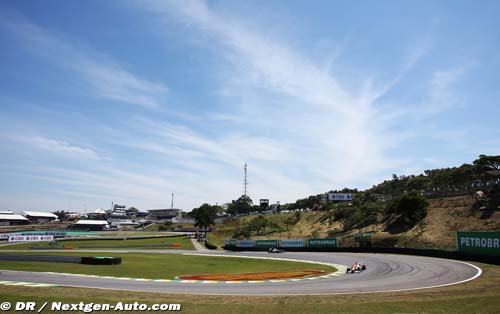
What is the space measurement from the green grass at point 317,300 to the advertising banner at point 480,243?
1531 centimetres

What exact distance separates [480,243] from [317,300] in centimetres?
2916

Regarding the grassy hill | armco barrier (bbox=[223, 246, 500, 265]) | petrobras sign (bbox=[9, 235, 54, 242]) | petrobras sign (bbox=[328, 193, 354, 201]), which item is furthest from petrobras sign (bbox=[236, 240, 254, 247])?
petrobras sign (bbox=[328, 193, 354, 201])

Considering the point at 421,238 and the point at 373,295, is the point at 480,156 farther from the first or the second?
the point at 373,295

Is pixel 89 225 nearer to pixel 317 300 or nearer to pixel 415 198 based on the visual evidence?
pixel 415 198

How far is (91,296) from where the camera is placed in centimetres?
2053

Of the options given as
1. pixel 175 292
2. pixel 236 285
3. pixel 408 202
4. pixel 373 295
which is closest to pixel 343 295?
pixel 373 295

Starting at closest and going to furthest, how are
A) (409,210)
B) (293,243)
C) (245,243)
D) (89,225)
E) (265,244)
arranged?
(293,243)
(265,244)
(409,210)
(245,243)
(89,225)

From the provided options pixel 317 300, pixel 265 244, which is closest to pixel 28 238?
pixel 265 244

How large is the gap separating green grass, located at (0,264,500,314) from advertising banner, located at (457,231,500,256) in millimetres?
15309

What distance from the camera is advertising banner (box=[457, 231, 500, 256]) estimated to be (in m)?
36.1

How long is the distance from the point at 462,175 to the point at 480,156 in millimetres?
15327

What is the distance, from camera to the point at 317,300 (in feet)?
63.9

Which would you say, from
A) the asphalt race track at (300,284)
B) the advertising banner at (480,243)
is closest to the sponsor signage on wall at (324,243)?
the advertising banner at (480,243)

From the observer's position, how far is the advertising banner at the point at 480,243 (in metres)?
36.1
